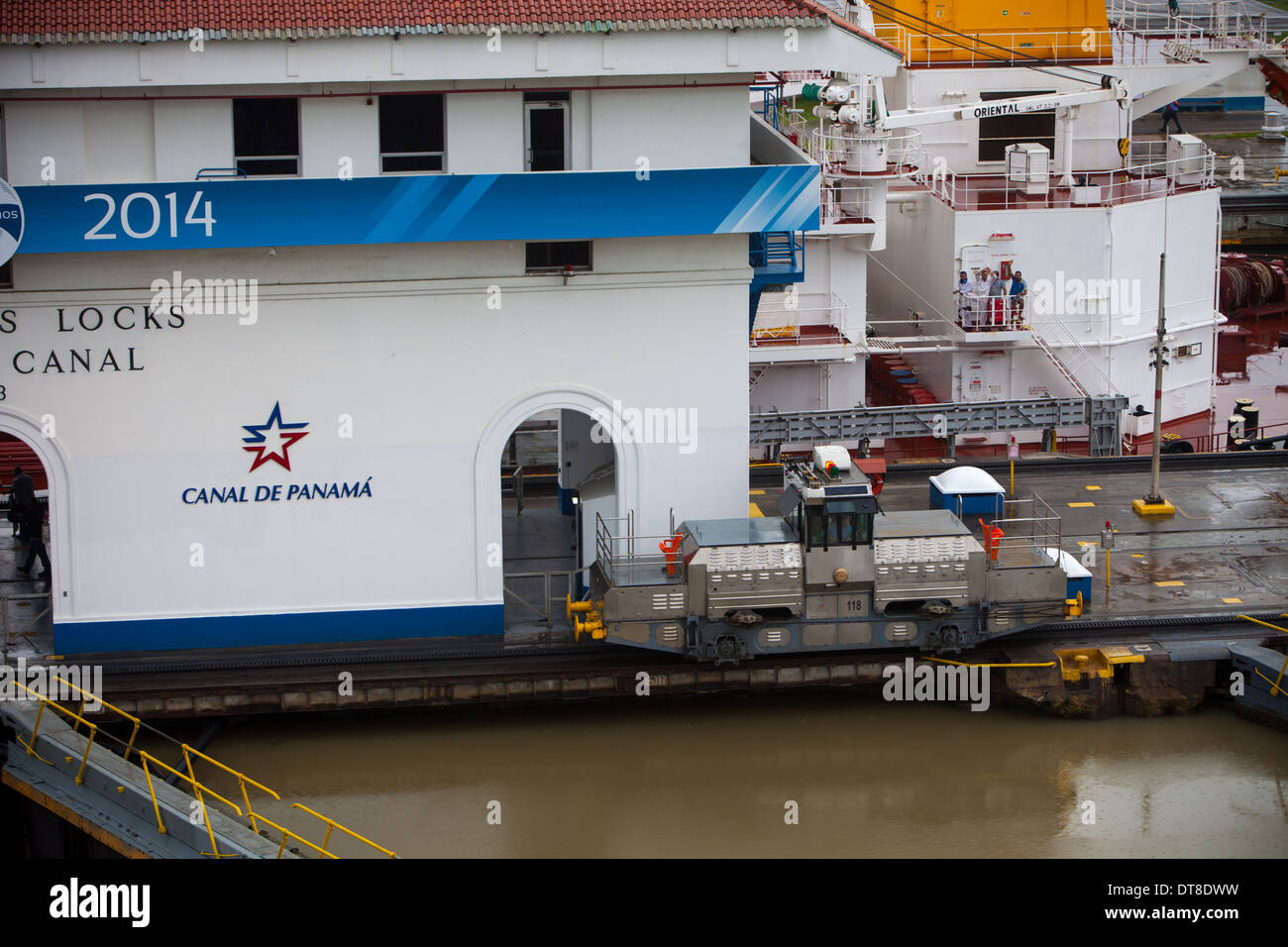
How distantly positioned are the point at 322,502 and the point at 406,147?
5.35 metres

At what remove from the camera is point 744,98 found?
82.6 feet

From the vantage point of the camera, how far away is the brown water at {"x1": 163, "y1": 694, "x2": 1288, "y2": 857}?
2225 cm

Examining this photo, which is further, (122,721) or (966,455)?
(966,455)

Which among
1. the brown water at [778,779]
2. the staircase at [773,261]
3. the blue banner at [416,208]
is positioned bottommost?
the brown water at [778,779]

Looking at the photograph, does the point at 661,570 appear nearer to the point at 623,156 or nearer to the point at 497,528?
the point at 497,528

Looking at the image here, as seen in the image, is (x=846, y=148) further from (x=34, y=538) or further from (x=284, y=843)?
(x=284, y=843)

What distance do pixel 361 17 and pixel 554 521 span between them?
10.3 meters

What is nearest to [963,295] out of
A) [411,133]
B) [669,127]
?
[669,127]

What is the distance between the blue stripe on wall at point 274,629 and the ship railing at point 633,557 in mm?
1980

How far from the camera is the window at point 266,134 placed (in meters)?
24.4

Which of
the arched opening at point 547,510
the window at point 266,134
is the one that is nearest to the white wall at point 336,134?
the window at point 266,134

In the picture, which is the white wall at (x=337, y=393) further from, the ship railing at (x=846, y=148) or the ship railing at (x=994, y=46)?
the ship railing at (x=994, y=46)

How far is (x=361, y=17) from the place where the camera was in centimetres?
2356
